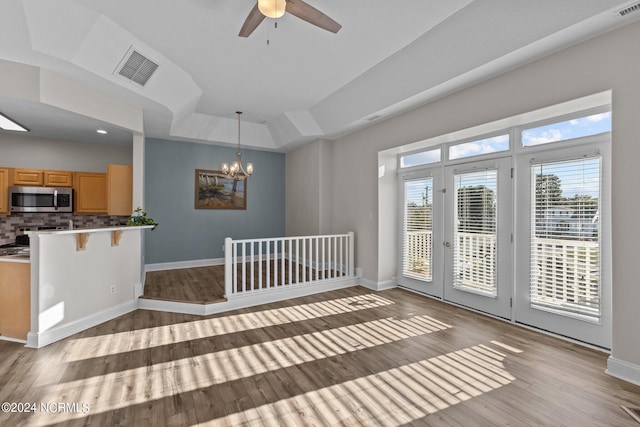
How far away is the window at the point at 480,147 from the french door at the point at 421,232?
0.37 m

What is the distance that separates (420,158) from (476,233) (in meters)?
1.59

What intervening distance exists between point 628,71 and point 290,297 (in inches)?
183

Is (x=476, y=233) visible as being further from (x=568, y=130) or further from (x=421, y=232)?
(x=568, y=130)

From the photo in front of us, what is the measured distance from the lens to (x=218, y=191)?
6953 millimetres

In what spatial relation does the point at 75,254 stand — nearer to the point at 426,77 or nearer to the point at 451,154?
the point at 426,77

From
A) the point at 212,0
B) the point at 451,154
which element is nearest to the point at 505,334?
the point at 451,154

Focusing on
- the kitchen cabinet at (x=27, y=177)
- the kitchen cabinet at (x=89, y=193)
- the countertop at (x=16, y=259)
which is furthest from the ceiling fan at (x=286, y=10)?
the kitchen cabinet at (x=27, y=177)

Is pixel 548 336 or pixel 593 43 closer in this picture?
pixel 593 43

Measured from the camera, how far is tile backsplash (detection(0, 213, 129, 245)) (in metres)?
5.08

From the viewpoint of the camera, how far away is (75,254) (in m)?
3.46

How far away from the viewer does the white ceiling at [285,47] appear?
2.67m

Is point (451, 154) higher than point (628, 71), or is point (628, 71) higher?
point (628, 71)

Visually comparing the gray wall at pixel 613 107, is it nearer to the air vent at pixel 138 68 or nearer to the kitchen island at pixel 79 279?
the air vent at pixel 138 68

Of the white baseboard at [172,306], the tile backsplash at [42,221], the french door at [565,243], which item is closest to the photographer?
the french door at [565,243]
